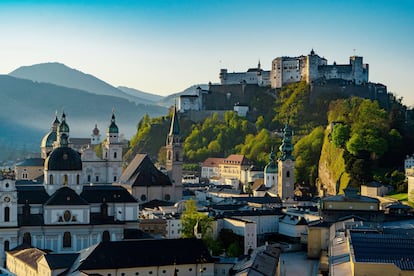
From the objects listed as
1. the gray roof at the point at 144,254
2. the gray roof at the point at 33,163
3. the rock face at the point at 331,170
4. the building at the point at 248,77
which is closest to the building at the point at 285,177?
the rock face at the point at 331,170

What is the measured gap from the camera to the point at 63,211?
1930 inches

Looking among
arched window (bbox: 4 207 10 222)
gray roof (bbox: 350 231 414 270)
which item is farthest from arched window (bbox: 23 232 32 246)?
gray roof (bbox: 350 231 414 270)

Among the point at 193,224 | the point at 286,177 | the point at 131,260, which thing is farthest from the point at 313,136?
the point at 131,260

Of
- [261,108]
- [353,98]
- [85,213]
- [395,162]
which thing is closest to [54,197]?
[85,213]

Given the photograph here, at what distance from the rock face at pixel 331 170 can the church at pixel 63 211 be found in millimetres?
28676

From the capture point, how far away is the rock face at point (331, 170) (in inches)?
2987

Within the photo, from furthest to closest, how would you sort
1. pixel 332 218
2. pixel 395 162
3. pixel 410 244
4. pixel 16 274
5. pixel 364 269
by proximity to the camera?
pixel 395 162
pixel 332 218
pixel 16 274
pixel 410 244
pixel 364 269

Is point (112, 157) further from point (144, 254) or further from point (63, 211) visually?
point (144, 254)

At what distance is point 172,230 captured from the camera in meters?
53.6

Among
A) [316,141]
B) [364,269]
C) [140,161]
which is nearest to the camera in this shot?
[364,269]

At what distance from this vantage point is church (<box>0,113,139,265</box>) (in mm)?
47875

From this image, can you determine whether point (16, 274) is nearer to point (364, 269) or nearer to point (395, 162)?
point (364, 269)

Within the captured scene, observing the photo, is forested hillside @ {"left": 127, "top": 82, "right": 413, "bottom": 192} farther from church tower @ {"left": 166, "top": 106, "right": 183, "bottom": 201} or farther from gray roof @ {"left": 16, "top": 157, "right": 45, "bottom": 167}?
gray roof @ {"left": 16, "top": 157, "right": 45, "bottom": 167}

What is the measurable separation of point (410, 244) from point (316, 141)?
53.3m
